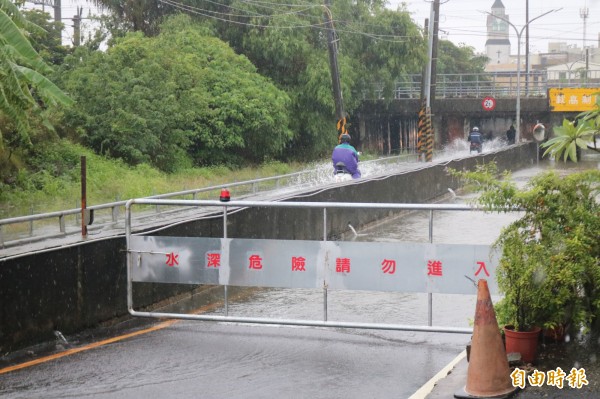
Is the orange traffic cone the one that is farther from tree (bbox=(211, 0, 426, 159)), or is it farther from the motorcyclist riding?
the motorcyclist riding

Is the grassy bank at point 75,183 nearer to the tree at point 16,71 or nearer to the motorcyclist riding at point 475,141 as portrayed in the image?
the tree at point 16,71

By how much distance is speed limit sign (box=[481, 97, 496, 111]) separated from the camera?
65506 millimetres

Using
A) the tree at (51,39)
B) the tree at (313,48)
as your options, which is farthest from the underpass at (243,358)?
the tree at (313,48)

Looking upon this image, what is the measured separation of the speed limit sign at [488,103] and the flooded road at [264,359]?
5423 cm

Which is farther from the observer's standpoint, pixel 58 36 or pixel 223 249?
pixel 58 36

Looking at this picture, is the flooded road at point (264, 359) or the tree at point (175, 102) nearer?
the flooded road at point (264, 359)

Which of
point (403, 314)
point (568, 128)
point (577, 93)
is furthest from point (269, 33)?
point (568, 128)

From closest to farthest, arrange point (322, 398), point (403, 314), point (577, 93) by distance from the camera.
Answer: point (322, 398), point (403, 314), point (577, 93)

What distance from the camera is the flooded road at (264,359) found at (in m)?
8.53

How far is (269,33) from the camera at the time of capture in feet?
175

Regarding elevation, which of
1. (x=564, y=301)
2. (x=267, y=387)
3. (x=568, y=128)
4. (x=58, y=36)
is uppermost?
(x=58, y=36)

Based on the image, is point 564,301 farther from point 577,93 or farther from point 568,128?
point 577,93

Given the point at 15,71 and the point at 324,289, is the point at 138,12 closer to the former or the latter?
the point at 15,71

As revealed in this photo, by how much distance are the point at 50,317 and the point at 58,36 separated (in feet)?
146
